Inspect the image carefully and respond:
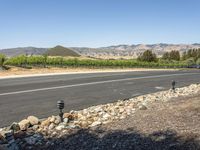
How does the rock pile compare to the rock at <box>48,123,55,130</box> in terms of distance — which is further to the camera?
the rock at <box>48,123,55,130</box>

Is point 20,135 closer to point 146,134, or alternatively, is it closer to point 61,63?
point 146,134

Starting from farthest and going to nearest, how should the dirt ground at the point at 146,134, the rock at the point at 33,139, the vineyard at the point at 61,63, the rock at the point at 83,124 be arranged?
the vineyard at the point at 61,63, the rock at the point at 83,124, the rock at the point at 33,139, the dirt ground at the point at 146,134

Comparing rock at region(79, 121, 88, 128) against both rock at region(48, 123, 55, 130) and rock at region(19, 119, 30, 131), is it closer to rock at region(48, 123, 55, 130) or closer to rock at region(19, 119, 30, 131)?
rock at region(48, 123, 55, 130)

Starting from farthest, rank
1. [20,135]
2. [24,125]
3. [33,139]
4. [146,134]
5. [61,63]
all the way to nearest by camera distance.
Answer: [61,63] < [24,125] < [20,135] < [33,139] < [146,134]

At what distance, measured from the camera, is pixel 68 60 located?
Answer: 4753 cm

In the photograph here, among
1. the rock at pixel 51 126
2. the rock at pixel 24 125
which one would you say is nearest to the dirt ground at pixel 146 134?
the rock at pixel 51 126

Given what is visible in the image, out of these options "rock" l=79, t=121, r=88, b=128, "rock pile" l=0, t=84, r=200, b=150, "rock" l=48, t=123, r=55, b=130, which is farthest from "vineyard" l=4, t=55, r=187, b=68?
"rock" l=79, t=121, r=88, b=128

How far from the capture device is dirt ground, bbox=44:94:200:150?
6.11 meters

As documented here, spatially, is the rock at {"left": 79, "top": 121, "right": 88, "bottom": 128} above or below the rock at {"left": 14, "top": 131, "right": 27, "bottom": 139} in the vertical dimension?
above

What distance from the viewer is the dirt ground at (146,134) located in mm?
6106

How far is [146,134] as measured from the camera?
6.79 meters

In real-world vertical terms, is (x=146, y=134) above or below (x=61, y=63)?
above

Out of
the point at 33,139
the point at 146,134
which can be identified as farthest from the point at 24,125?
the point at 146,134

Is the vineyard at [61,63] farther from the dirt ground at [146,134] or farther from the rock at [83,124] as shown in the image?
the dirt ground at [146,134]
